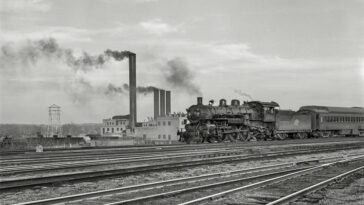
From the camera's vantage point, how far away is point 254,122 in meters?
37.0

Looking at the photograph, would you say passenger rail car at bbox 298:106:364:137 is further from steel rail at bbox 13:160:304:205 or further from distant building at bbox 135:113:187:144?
distant building at bbox 135:113:187:144

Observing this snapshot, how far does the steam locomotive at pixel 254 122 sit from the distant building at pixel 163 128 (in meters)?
33.4

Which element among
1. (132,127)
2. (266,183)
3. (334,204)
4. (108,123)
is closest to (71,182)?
(266,183)

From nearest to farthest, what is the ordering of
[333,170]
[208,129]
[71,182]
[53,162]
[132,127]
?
[71,182] → [333,170] → [53,162] → [208,129] → [132,127]

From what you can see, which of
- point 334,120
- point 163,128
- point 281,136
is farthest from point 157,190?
point 163,128

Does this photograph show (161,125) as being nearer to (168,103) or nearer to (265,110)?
(168,103)

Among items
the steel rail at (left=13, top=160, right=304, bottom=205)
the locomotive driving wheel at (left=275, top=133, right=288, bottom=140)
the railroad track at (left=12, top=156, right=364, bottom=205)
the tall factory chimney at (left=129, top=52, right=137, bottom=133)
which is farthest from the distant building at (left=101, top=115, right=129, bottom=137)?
the railroad track at (left=12, top=156, right=364, bottom=205)

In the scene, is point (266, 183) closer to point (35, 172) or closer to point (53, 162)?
point (35, 172)

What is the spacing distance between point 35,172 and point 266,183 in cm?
693

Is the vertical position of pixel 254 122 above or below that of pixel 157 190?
above

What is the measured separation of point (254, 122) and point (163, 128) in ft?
141

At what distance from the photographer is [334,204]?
865 cm

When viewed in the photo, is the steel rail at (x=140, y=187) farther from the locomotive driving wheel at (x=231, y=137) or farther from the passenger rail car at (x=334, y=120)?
the passenger rail car at (x=334, y=120)

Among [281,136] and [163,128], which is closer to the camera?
[281,136]
